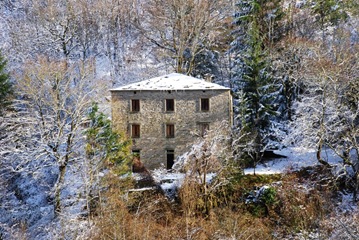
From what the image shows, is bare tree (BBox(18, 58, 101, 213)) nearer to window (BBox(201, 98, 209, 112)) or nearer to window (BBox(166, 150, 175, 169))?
window (BBox(166, 150, 175, 169))

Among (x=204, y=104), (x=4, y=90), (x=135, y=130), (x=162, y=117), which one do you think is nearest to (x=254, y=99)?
(x=204, y=104)

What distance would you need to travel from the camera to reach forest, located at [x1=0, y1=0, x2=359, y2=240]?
61.6 ft

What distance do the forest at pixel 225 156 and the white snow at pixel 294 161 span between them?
0.34 metres

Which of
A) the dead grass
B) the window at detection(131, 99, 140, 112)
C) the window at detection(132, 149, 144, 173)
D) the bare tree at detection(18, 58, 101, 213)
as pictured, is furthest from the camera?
the window at detection(131, 99, 140, 112)

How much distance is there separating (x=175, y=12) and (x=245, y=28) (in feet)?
25.6

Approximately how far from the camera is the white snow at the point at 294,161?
75.8ft

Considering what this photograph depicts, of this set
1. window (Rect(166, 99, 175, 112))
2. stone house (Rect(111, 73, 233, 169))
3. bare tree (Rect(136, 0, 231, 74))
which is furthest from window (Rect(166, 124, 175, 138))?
bare tree (Rect(136, 0, 231, 74))

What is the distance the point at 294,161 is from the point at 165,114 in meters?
10.2

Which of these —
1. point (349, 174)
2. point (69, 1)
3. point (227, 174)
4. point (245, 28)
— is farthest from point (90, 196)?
point (69, 1)

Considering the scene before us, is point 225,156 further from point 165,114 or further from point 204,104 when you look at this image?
point 165,114

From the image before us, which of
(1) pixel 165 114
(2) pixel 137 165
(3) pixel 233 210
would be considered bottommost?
(3) pixel 233 210

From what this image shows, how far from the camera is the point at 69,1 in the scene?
3734 centimetres

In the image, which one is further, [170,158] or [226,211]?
[170,158]

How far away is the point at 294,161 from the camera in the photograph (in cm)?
2394
